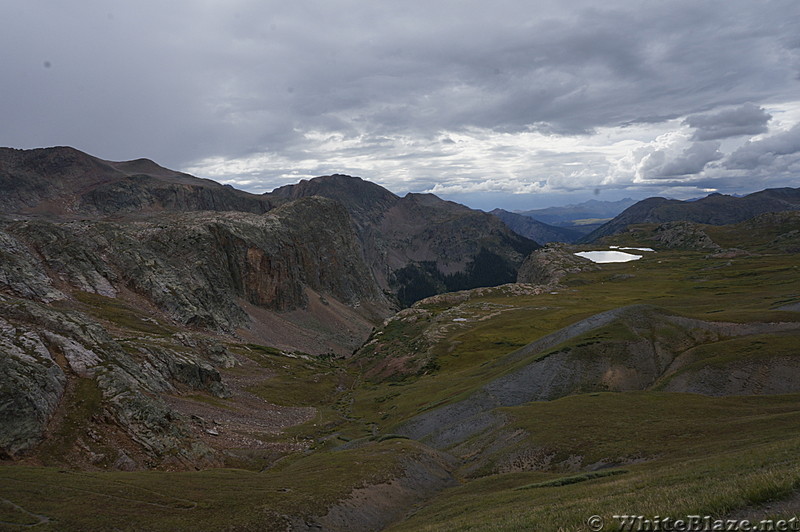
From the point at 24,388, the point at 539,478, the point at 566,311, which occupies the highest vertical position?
the point at 24,388

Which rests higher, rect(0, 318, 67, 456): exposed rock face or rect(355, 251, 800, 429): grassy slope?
rect(0, 318, 67, 456): exposed rock face

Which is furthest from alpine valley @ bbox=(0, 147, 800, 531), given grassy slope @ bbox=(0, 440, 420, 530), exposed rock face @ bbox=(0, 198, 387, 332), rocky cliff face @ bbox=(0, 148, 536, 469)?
exposed rock face @ bbox=(0, 198, 387, 332)

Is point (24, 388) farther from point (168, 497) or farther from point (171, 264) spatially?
point (171, 264)

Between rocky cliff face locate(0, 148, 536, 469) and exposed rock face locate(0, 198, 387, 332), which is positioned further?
exposed rock face locate(0, 198, 387, 332)

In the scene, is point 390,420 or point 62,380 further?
point 390,420

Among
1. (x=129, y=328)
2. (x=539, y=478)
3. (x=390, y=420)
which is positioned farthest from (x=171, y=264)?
(x=539, y=478)

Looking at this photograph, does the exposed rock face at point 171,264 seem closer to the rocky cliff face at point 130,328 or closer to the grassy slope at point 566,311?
the rocky cliff face at point 130,328

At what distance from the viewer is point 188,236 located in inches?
6344

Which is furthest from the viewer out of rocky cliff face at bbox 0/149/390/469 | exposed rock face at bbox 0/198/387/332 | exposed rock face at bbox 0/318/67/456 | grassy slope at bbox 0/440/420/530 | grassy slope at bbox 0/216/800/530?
exposed rock face at bbox 0/198/387/332

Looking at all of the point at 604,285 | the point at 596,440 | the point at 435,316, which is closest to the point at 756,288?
the point at 604,285

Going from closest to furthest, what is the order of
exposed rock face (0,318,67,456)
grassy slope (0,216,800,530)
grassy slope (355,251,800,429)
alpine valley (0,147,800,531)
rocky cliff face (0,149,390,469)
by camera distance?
grassy slope (0,216,800,530)
alpine valley (0,147,800,531)
exposed rock face (0,318,67,456)
rocky cliff face (0,149,390,469)
grassy slope (355,251,800,429)

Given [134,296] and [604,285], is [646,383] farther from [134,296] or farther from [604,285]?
[604,285]

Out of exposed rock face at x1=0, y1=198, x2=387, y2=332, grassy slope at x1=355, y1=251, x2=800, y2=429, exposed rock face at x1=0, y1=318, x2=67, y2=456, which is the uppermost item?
exposed rock face at x1=0, y1=198, x2=387, y2=332

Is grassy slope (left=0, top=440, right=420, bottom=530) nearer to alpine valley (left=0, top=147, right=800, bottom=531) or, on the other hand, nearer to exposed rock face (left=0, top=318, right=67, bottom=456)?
alpine valley (left=0, top=147, right=800, bottom=531)
